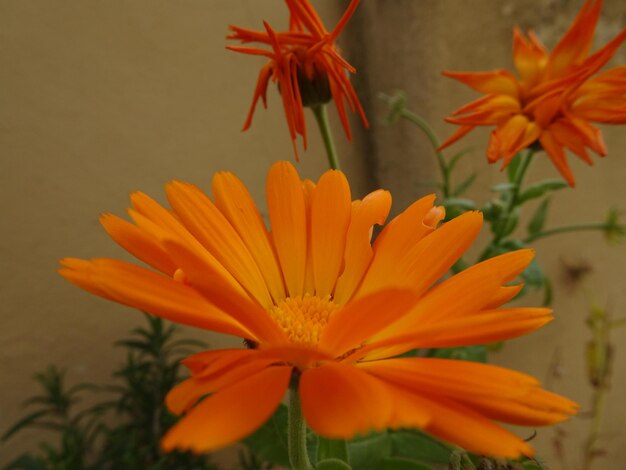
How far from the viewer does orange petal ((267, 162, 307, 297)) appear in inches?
9.0

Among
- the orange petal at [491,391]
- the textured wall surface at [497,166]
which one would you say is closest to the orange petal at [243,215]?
the orange petal at [491,391]

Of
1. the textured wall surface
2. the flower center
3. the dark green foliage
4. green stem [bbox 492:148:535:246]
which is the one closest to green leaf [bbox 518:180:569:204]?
green stem [bbox 492:148:535:246]

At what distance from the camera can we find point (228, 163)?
0.59m

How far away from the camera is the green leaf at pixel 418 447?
319 mm

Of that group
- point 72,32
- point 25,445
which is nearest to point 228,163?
point 72,32

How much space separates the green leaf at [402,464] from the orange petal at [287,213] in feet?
0.41

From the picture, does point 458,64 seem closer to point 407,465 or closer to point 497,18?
point 497,18

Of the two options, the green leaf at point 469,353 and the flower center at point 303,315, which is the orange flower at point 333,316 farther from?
the green leaf at point 469,353

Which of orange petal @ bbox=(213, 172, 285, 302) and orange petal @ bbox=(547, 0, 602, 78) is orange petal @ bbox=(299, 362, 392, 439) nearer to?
orange petal @ bbox=(213, 172, 285, 302)

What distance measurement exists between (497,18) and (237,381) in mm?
600

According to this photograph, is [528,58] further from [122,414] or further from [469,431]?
[122,414]

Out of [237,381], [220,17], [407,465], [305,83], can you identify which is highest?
[220,17]

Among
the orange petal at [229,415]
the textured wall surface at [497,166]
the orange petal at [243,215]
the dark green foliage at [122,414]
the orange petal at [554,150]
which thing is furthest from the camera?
the textured wall surface at [497,166]

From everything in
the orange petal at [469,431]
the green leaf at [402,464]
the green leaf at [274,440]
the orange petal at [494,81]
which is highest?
the orange petal at [494,81]
